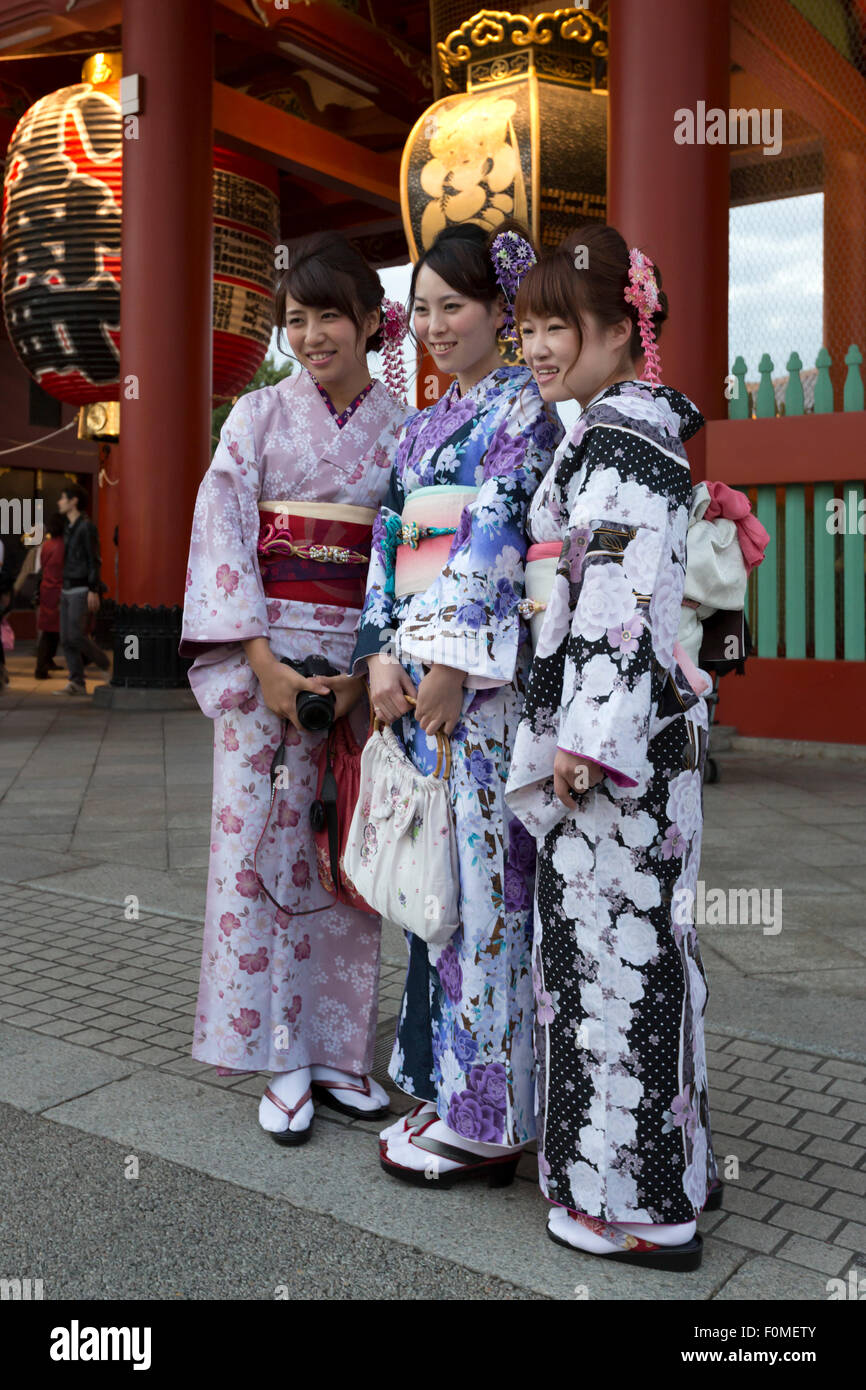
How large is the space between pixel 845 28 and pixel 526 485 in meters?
8.06

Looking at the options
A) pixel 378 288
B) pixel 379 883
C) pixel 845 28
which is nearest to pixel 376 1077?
pixel 379 883

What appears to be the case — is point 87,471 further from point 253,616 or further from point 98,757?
point 253,616

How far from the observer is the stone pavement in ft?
5.92

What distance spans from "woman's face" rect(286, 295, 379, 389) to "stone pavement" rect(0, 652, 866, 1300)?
1498mm

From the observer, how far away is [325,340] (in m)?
2.42

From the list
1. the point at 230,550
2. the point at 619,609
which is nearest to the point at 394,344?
the point at 230,550

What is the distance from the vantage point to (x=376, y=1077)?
266cm

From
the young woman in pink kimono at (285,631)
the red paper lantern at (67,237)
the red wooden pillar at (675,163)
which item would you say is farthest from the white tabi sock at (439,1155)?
the red paper lantern at (67,237)

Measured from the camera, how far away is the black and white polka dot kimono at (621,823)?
5.91ft

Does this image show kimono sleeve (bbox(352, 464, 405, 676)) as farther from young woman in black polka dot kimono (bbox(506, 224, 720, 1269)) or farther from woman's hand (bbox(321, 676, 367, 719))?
young woman in black polka dot kimono (bbox(506, 224, 720, 1269))

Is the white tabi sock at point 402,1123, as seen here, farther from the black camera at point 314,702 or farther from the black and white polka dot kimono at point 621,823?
the black camera at point 314,702

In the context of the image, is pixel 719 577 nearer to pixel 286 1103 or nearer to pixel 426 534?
pixel 426 534

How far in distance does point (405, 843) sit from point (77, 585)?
891cm

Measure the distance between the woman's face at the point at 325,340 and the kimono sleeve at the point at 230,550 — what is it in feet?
0.51
